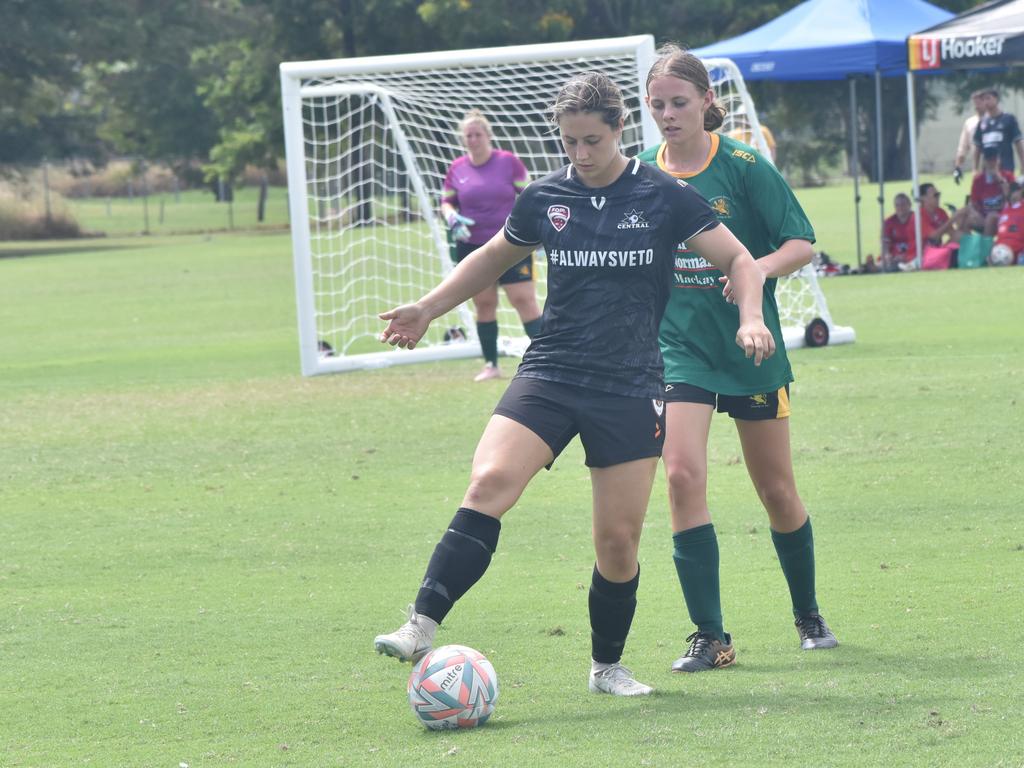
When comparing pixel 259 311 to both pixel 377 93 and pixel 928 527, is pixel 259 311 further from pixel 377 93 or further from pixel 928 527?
pixel 928 527

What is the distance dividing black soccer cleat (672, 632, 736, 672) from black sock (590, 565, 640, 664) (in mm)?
337

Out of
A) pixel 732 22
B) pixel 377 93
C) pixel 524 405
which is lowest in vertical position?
pixel 524 405

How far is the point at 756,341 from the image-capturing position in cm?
443

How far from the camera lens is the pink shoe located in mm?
12828

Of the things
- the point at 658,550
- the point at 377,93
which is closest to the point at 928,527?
the point at 658,550

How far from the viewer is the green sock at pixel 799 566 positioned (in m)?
5.30

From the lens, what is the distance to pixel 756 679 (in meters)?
4.88

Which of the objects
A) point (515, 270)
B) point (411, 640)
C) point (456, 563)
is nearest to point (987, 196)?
point (515, 270)

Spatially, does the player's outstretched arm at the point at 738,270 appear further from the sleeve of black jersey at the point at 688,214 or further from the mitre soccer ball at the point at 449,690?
the mitre soccer ball at the point at 449,690

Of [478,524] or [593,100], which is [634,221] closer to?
[593,100]

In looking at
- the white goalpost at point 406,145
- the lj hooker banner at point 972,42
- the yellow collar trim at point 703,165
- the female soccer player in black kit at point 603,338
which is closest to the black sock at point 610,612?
the female soccer player in black kit at point 603,338

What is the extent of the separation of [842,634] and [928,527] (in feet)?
5.82

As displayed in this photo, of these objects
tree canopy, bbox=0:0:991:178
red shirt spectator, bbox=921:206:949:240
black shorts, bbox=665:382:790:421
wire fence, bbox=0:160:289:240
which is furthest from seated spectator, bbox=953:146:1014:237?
wire fence, bbox=0:160:289:240

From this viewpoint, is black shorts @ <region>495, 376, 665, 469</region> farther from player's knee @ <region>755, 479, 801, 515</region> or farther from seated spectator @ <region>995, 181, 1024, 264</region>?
seated spectator @ <region>995, 181, 1024, 264</region>
